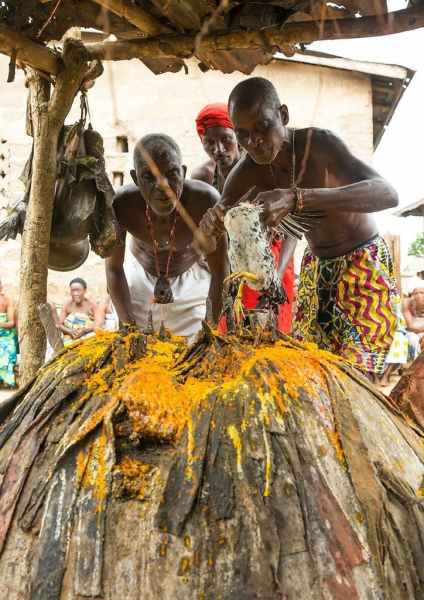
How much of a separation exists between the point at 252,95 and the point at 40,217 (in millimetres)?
1175

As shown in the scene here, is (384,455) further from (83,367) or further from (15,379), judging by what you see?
(15,379)

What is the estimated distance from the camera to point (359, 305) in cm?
333

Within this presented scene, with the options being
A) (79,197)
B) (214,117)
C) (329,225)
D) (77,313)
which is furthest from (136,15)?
(77,313)

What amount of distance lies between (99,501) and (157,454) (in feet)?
0.60

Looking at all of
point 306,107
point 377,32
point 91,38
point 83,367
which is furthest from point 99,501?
point 306,107

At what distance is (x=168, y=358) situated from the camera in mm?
1896

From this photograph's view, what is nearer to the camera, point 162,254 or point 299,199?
point 299,199

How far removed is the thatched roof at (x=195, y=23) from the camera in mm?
2557

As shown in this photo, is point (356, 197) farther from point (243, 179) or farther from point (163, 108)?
point (163, 108)

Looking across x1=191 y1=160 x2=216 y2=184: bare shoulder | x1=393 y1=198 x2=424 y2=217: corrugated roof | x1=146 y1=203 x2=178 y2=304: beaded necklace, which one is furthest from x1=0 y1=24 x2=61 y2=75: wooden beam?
x1=393 y1=198 x2=424 y2=217: corrugated roof

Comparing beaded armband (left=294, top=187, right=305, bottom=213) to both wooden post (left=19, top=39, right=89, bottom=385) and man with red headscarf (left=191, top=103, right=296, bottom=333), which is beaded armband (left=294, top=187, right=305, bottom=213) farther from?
man with red headscarf (left=191, top=103, right=296, bottom=333)

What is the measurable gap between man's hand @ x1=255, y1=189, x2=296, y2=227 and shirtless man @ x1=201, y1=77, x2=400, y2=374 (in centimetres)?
44

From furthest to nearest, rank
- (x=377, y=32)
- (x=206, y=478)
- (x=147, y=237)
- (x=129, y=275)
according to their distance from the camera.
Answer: (x=129, y=275) → (x=147, y=237) → (x=377, y=32) → (x=206, y=478)

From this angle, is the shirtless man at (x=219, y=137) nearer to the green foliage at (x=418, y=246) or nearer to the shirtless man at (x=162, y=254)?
the shirtless man at (x=162, y=254)
